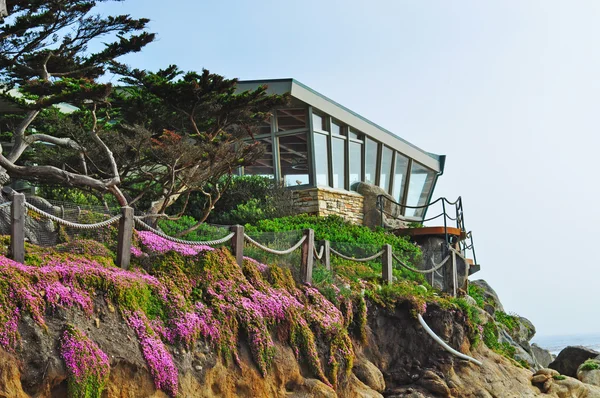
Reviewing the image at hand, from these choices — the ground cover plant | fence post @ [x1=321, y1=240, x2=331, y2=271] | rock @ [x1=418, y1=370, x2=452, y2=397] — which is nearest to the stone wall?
fence post @ [x1=321, y1=240, x2=331, y2=271]

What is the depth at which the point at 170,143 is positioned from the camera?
16.4m

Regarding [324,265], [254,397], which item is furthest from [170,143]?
[254,397]

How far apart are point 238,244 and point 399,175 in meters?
17.9

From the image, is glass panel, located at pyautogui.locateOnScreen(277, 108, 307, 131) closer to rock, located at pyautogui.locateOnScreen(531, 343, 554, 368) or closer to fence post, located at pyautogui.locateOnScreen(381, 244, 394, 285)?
rock, located at pyautogui.locateOnScreen(531, 343, 554, 368)

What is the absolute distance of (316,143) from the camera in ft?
79.3

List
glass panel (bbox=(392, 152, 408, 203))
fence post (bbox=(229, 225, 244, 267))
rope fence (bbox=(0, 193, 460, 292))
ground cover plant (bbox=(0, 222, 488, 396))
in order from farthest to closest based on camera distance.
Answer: glass panel (bbox=(392, 152, 408, 203)) < fence post (bbox=(229, 225, 244, 267)) < rope fence (bbox=(0, 193, 460, 292)) < ground cover plant (bbox=(0, 222, 488, 396))

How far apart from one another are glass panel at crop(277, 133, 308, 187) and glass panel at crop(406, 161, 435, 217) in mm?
6267

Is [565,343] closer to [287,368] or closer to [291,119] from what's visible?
[291,119]

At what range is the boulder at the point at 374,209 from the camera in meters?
24.2

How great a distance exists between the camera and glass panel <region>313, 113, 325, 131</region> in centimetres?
2416

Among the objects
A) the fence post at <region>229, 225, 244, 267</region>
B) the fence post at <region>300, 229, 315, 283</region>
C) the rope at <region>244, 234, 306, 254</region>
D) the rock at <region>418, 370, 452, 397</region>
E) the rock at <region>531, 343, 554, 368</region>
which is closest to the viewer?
the fence post at <region>229, 225, 244, 267</region>

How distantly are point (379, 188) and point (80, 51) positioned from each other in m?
11.5

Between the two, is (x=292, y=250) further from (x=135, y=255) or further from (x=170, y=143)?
(x=170, y=143)

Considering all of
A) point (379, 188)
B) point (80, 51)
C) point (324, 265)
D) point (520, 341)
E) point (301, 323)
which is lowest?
point (520, 341)
